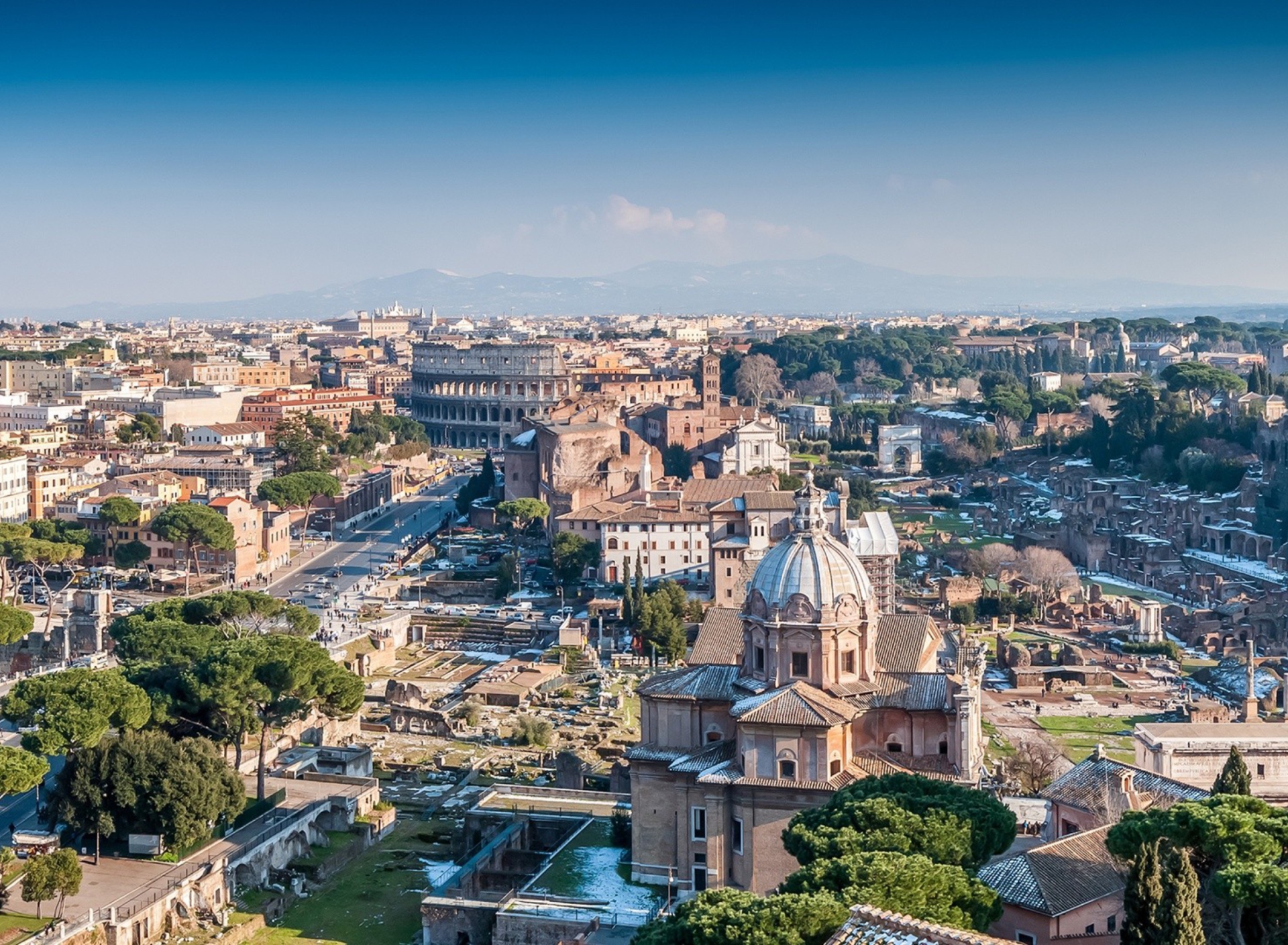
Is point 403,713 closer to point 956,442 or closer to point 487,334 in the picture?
point 956,442

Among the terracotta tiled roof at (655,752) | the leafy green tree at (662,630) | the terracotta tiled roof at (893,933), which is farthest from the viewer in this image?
the leafy green tree at (662,630)

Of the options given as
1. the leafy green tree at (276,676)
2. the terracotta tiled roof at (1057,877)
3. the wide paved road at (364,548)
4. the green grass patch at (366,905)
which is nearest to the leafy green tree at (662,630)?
the wide paved road at (364,548)

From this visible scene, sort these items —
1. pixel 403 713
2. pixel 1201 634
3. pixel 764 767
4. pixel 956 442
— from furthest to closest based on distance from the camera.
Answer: pixel 956 442
pixel 1201 634
pixel 403 713
pixel 764 767

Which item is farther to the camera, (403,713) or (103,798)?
(403,713)

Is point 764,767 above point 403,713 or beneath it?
above

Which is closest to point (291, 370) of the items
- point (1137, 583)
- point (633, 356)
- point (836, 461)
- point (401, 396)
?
point (401, 396)

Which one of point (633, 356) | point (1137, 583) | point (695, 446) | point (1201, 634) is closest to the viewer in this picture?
point (1201, 634)

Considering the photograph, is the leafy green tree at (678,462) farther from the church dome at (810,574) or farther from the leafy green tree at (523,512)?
the church dome at (810,574)

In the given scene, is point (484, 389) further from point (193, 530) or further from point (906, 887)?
point (906, 887)
